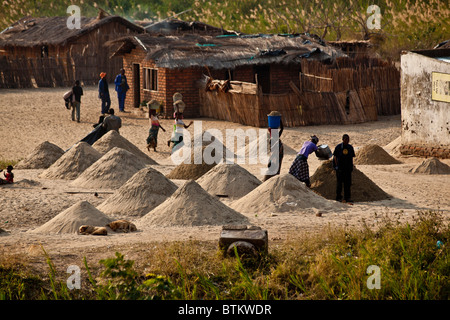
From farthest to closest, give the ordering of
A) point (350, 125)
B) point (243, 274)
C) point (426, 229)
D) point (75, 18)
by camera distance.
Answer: point (75, 18) → point (350, 125) → point (426, 229) → point (243, 274)

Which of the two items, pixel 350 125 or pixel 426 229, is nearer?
pixel 426 229

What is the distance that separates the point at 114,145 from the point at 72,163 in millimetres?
1666

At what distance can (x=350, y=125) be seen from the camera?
68.7 ft

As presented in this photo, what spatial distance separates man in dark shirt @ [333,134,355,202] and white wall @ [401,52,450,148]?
467cm

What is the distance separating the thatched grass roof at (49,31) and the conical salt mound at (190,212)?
22586mm

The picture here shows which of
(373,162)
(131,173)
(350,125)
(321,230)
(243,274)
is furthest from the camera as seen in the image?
(350,125)

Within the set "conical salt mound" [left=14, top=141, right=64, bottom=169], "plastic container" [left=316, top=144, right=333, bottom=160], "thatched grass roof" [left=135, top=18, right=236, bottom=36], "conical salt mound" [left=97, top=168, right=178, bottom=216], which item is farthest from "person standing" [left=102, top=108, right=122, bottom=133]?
"thatched grass roof" [left=135, top=18, right=236, bottom=36]

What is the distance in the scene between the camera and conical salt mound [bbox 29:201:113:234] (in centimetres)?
1005

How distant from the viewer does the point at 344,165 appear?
11.6 meters

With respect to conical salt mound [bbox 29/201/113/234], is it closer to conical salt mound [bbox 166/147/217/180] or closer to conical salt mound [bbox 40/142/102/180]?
conical salt mound [bbox 166/147/217/180]

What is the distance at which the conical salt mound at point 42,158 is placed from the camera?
15414 mm

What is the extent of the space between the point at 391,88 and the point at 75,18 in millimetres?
16522
